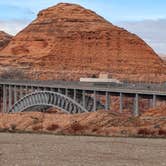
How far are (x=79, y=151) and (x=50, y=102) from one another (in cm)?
5100

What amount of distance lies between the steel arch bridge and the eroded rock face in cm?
6220

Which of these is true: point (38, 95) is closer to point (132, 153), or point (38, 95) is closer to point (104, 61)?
point (132, 153)

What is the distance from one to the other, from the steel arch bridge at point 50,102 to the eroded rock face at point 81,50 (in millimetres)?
62197

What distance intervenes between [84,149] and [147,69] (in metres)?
131

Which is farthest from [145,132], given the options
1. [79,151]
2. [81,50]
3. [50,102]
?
[81,50]

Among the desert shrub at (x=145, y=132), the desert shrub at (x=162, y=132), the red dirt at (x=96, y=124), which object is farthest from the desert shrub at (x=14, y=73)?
the desert shrub at (x=162, y=132)

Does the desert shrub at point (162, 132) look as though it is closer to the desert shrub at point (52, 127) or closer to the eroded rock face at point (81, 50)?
the desert shrub at point (52, 127)

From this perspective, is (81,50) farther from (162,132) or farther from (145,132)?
(162,132)

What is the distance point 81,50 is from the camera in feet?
534

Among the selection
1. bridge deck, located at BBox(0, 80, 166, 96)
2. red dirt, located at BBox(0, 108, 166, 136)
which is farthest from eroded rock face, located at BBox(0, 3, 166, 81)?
red dirt, located at BBox(0, 108, 166, 136)

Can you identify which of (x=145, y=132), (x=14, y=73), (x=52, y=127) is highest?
(x=14, y=73)

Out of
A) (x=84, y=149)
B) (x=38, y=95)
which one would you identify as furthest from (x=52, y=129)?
(x=38, y=95)

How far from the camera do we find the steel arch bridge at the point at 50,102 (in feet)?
236

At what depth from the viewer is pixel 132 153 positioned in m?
28.6
